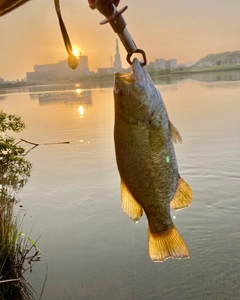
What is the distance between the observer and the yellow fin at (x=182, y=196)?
2.51 metres

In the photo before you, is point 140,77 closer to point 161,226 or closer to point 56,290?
point 161,226

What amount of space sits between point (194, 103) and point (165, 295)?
27.3 metres

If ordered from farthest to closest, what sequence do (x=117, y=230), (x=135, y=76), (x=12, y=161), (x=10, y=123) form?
(x=12, y=161) → (x=10, y=123) → (x=117, y=230) → (x=135, y=76)

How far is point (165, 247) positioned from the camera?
2.57 m

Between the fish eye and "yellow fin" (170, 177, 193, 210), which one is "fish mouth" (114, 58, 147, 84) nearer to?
the fish eye

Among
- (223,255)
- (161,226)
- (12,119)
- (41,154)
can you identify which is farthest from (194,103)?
(161,226)

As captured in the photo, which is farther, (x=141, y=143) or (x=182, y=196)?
(x=182, y=196)

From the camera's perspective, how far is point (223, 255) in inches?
305

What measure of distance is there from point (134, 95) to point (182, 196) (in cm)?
75

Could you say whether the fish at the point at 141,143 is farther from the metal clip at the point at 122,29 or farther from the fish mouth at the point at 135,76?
the metal clip at the point at 122,29

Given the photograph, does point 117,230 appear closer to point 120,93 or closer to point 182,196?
point 182,196

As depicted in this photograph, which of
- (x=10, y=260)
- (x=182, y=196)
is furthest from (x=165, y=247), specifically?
(x=10, y=260)

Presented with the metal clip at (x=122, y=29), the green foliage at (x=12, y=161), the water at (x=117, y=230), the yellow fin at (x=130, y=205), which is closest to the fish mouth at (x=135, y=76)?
the metal clip at (x=122, y=29)

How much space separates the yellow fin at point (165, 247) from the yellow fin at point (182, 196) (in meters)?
0.23
